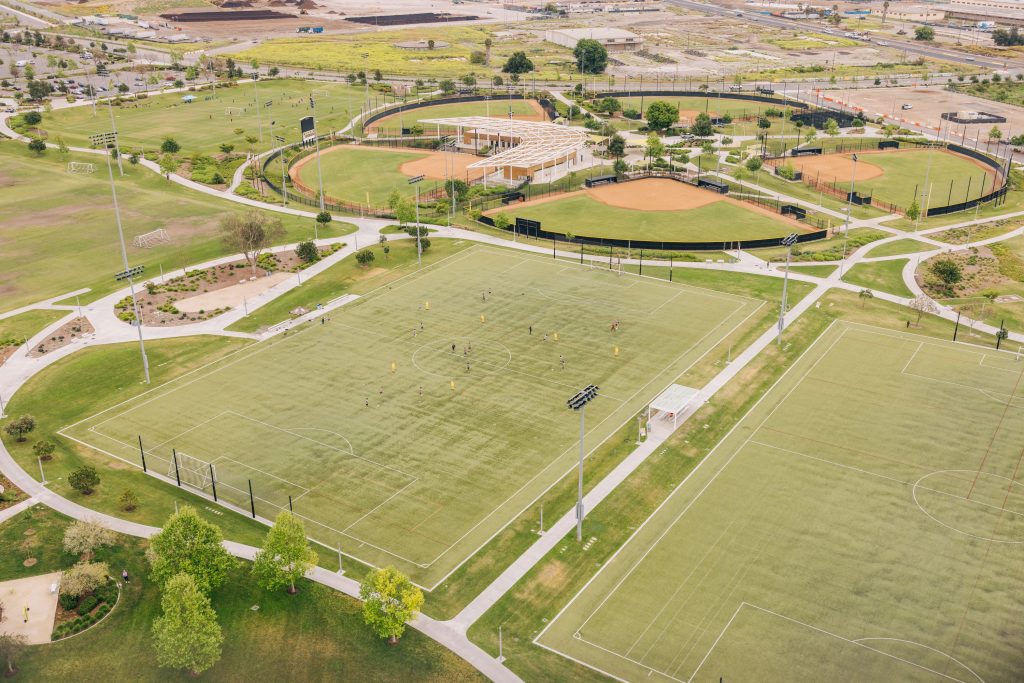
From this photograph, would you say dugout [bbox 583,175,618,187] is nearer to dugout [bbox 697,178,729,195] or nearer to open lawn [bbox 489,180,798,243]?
open lawn [bbox 489,180,798,243]

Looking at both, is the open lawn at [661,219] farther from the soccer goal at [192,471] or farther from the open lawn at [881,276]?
the soccer goal at [192,471]

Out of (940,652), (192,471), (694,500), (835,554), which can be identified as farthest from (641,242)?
(940,652)

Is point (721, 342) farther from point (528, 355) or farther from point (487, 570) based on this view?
point (487, 570)

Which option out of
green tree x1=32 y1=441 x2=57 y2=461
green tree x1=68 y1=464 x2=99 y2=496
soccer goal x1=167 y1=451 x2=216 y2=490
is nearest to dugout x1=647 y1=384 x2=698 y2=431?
soccer goal x1=167 y1=451 x2=216 y2=490

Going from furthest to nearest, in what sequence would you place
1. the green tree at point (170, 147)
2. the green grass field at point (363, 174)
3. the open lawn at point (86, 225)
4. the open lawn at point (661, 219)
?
the green tree at point (170, 147)
the green grass field at point (363, 174)
the open lawn at point (661, 219)
the open lawn at point (86, 225)

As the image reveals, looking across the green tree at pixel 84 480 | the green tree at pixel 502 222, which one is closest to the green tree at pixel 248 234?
the green tree at pixel 502 222

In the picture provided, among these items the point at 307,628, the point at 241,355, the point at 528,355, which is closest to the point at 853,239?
the point at 528,355
